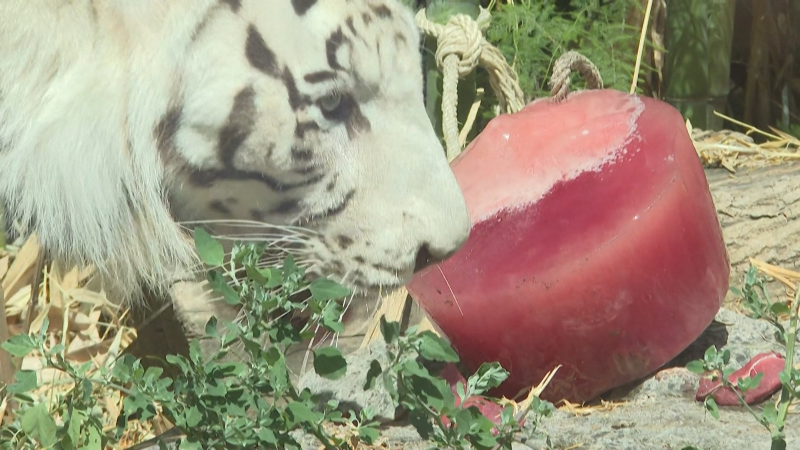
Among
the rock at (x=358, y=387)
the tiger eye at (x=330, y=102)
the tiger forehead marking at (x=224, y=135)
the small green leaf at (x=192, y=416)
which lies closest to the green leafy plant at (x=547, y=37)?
the rock at (x=358, y=387)

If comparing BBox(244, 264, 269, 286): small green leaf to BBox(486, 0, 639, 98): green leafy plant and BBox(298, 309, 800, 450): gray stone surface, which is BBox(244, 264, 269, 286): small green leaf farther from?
BBox(486, 0, 639, 98): green leafy plant

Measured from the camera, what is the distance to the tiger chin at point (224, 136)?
4.08ft

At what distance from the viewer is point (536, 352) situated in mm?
1821

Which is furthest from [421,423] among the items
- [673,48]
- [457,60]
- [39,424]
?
[673,48]

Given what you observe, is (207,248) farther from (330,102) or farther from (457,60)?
(457,60)

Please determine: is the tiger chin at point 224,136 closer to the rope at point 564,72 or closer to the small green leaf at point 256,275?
the small green leaf at point 256,275

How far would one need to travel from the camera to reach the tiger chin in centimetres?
124

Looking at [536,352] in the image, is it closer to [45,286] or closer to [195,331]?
[195,331]

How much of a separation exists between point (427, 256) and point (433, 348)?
193 mm

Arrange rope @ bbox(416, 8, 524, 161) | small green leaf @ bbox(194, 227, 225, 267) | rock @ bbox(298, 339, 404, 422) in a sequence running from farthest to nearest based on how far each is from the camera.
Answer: rope @ bbox(416, 8, 524, 161) → rock @ bbox(298, 339, 404, 422) → small green leaf @ bbox(194, 227, 225, 267)

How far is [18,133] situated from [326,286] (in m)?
0.44

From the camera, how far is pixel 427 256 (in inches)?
55.4

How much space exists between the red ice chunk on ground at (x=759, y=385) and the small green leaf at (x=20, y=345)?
1.13m

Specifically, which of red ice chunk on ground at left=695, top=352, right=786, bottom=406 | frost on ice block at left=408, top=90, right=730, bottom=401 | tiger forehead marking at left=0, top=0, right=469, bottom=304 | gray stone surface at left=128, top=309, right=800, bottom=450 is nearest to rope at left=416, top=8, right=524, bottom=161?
frost on ice block at left=408, top=90, right=730, bottom=401
